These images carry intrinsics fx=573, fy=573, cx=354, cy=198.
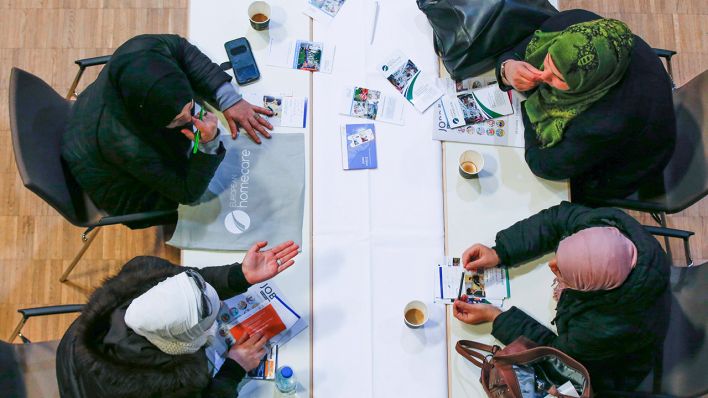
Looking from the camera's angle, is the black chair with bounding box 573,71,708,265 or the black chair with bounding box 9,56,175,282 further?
the black chair with bounding box 573,71,708,265

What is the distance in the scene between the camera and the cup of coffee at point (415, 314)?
2.17 meters

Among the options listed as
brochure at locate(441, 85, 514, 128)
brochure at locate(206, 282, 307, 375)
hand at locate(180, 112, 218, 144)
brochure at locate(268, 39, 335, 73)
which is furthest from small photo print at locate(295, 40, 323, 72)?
brochure at locate(206, 282, 307, 375)

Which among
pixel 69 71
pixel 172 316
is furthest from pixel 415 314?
pixel 69 71

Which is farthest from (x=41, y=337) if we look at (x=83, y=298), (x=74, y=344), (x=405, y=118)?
(x=405, y=118)

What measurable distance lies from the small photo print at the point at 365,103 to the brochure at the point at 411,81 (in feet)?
0.35

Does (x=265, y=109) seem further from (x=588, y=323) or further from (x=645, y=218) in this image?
(x=645, y=218)

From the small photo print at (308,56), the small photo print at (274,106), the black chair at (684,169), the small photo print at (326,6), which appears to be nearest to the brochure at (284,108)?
the small photo print at (274,106)

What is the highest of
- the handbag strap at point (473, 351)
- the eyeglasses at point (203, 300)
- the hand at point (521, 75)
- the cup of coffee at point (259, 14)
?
the cup of coffee at point (259, 14)

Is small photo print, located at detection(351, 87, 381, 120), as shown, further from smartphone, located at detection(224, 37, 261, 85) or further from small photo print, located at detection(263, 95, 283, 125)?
smartphone, located at detection(224, 37, 261, 85)

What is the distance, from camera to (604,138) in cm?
218

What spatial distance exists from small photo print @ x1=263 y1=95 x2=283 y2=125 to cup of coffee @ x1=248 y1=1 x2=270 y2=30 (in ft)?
1.03

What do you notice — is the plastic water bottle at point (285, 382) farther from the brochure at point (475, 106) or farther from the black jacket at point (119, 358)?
the brochure at point (475, 106)

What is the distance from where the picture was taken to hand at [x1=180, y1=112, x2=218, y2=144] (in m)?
2.19

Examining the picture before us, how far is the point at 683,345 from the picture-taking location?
229 centimetres
